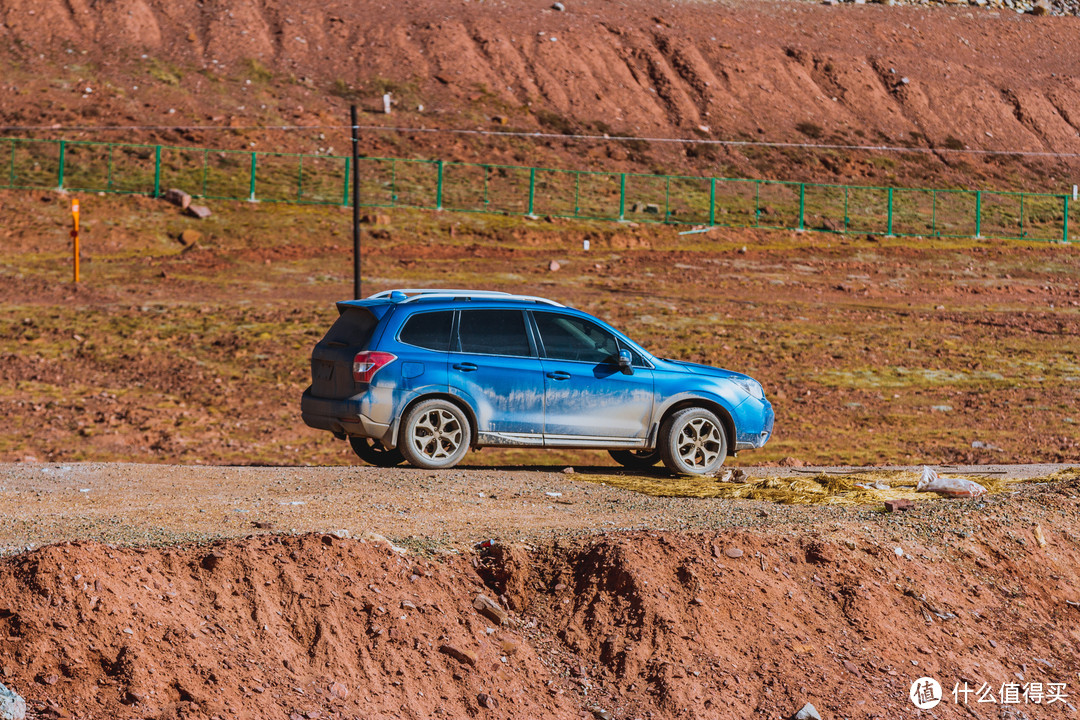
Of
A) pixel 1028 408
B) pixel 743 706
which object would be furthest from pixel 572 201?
pixel 743 706

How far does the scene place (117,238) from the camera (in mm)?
30875

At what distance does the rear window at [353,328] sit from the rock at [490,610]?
4607 mm

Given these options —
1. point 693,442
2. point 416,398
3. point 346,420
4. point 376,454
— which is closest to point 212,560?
point 346,420

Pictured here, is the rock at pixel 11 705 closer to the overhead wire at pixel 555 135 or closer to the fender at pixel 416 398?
the fender at pixel 416 398

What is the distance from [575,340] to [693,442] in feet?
5.07

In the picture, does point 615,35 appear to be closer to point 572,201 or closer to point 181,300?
point 572,201

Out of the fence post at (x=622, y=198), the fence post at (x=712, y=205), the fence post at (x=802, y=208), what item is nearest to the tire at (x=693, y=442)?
the fence post at (x=622, y=198)

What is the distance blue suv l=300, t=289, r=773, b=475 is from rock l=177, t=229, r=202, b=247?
67.3 feet

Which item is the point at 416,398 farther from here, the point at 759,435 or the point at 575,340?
the point at 759,435

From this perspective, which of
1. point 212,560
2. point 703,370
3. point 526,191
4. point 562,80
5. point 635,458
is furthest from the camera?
point 562,80

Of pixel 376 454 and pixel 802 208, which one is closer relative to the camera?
pixel 376 454

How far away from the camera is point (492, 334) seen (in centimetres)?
1169

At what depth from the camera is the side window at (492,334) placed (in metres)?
11.6

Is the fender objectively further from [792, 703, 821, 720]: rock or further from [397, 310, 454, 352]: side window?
[792, 703, 821, 720]: rock
